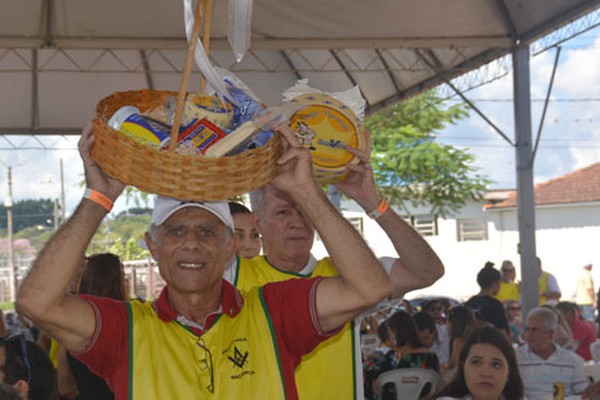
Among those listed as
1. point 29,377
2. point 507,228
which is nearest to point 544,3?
point 29,377

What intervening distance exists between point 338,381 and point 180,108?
1.45 meters

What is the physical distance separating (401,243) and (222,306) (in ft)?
3.26

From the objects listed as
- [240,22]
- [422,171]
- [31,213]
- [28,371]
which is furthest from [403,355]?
[31,213]

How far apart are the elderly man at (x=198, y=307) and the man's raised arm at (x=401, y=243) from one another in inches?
28.5

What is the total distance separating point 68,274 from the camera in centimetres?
263

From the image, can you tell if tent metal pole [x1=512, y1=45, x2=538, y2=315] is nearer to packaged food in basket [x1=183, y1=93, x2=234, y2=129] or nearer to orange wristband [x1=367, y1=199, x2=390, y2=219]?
orange wristband [x1=367, y1=199, x2=390, y2=219]

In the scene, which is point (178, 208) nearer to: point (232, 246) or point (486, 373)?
point (232, 246)

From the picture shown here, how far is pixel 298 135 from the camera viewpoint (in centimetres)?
321

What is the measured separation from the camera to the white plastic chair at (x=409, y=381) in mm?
6598

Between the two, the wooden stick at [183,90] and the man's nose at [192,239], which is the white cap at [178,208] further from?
the wooden stick at [183,90]

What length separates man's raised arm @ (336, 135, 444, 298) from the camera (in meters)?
3.58

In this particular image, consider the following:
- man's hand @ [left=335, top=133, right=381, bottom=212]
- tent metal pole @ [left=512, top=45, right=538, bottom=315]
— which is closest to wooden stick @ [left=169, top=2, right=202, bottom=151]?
man's hand @ [left=335, top=133, right=381, bottom=212]

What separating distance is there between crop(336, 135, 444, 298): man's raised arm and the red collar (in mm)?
812

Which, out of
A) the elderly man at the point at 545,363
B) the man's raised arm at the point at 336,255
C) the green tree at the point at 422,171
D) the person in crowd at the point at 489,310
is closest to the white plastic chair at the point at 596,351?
the person in crowd at the point at 489,310
